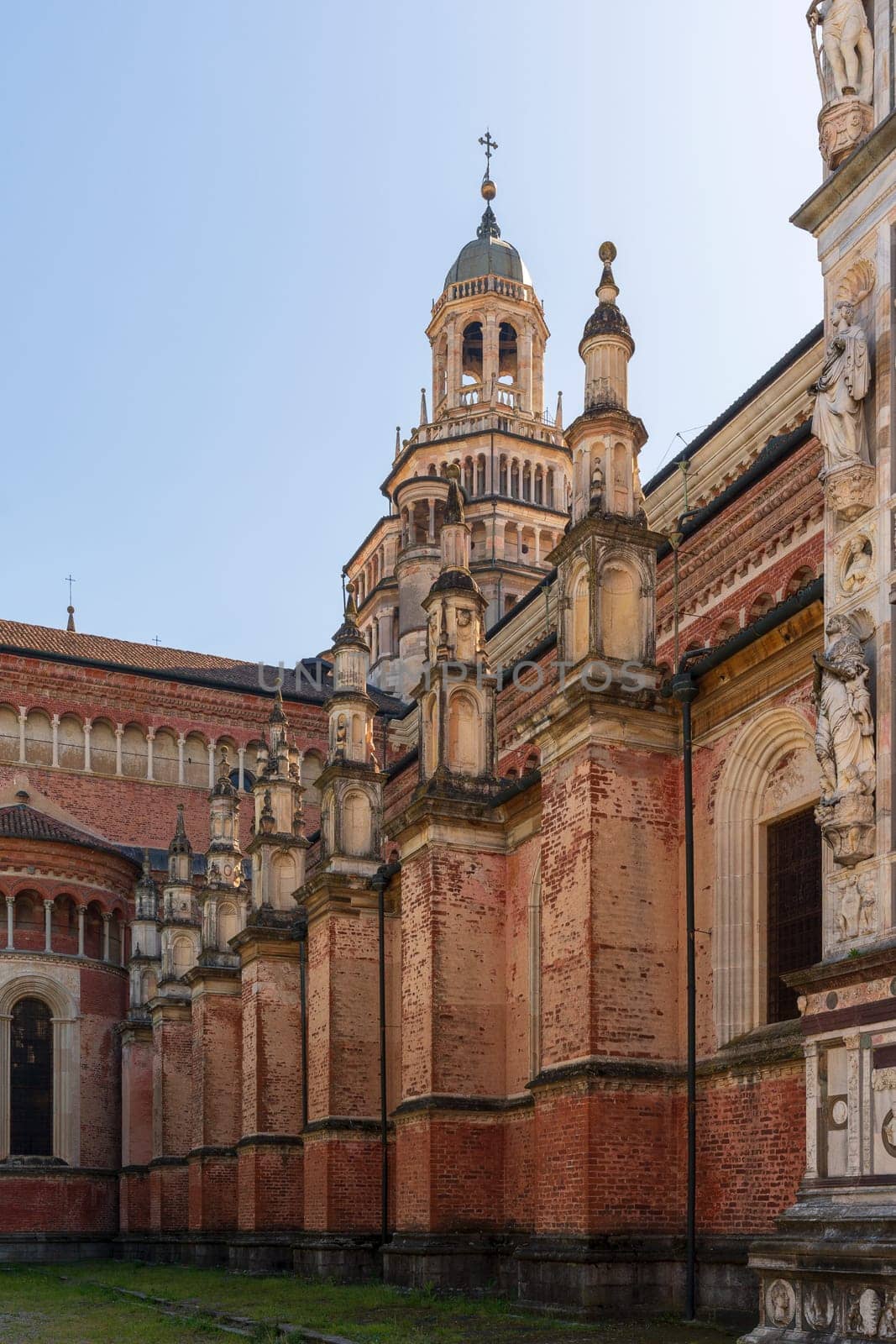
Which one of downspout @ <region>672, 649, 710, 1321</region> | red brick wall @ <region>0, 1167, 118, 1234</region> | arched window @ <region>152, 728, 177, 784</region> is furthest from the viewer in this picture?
arched window @ <region>152, 728, 177, 784</region>

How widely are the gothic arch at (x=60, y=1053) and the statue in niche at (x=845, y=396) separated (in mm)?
35824

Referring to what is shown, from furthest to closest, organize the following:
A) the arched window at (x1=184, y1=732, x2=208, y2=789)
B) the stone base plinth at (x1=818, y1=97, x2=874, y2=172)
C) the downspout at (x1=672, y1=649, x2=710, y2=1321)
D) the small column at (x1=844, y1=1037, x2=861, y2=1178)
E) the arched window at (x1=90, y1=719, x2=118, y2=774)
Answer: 1. the arched window at (x1=184, y1=732, x2=208, y2=789)
2. the arched window at (x1=90, y1=719, x2=118, y2=774)
3. the downspout at (x1=672, y1=649, x2=710, y2=1321)
4. the stone base plinth at (x1=818, y1=97, x2=874, y2=172)
5. the small column at (x1=844, y1=1037, x2=861, y2=1178)

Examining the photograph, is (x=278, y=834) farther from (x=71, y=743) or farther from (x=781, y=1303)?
(x=781, y=1303)

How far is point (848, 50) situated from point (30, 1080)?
124 feet

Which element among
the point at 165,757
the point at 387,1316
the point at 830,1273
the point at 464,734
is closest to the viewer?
the point at 830,1273

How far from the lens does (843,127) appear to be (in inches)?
499

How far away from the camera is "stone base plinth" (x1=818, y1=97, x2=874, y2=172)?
41.3 feet

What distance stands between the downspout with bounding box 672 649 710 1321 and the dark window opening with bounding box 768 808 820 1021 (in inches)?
32.6

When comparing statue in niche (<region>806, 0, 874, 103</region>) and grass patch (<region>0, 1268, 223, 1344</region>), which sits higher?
statue in niche (<region>806, 0, 874, 103</region>)

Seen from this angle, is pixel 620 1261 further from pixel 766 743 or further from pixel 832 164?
pixel 832 164

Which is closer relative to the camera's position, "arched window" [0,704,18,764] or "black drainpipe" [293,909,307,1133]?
"black drainpipe" [293,909,307,1133]

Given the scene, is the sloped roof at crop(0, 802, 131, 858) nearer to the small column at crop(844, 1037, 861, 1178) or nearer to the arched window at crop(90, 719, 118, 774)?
the arched window at crop(90, 719, 118, 774)

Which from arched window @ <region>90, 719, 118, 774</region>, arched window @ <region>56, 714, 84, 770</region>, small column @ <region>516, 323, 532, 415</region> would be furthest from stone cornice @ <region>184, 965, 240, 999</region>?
small column @ <region>516, 323, 532, 415</region>

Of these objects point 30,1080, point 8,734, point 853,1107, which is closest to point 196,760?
point 8,734
